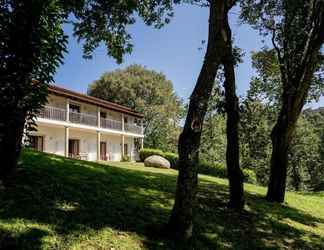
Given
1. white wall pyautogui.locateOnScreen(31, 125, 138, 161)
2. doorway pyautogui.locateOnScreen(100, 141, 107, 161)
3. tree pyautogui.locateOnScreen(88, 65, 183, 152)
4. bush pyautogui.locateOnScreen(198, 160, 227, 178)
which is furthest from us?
tree pyautogui.locateOnScreen(88, 65, 183, 152)

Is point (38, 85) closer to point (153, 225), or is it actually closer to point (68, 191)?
point (68, 191)

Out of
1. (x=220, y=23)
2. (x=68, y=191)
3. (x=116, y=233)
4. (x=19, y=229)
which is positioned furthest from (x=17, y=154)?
(x=220, y=23)

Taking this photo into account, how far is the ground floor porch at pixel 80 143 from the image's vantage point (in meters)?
25.9

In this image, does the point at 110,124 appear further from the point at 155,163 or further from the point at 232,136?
the point at 232,136

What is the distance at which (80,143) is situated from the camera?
3042cm

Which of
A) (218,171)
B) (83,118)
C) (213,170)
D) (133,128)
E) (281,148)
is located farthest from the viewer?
(133,128)

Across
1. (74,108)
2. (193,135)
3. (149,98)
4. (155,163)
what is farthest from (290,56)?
(149,98)

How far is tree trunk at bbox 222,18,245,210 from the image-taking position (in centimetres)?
846

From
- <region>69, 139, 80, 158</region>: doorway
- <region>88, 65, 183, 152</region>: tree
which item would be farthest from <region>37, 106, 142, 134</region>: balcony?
<region>88, 65, 183, 152</region>: tree

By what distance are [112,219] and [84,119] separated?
23521mm

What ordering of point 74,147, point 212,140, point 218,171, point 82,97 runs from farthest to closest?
point 212,140, point 74,147, point 82,97, point 218,171

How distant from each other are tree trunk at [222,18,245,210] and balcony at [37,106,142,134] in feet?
49.4

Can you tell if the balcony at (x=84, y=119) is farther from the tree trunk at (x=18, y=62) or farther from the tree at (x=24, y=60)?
the tree trunk at (x=18, y=62)

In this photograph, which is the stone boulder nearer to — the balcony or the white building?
the white building
